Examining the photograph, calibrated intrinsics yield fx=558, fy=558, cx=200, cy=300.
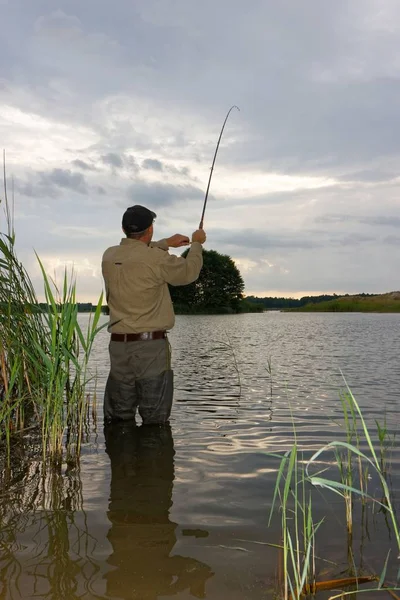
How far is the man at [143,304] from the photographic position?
6.47 metres

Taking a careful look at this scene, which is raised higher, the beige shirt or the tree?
the tree

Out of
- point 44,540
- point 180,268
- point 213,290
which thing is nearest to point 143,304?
point 180,268

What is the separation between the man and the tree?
241 ft

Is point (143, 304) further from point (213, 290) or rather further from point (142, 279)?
point (213, 290)

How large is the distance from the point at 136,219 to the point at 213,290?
7713 cm

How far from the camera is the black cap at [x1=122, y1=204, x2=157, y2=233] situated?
6664mm

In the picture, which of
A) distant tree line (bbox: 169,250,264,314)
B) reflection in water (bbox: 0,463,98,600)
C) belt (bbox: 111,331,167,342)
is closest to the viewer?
reflection in water (bbox: 0,463,98,600)

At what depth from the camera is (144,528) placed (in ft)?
13.2

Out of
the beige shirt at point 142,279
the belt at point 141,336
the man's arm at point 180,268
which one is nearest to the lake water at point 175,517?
the belt at point 141,336

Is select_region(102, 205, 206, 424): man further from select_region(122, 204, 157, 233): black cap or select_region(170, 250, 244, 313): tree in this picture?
select_region(170, 250, 244, 313): tree

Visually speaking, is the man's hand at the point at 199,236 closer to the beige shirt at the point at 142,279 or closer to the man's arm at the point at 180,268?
the beige shirt at the point at 142,279

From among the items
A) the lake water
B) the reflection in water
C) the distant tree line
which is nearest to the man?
the lake water

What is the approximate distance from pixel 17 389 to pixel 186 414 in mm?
2842

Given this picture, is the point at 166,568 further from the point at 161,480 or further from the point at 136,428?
the point at 136,428
